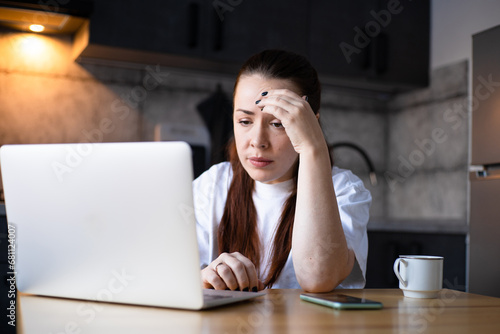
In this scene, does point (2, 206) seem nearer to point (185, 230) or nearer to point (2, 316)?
point (2, 316)

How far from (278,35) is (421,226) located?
3.76 ft

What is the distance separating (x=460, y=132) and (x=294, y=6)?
1058 mm

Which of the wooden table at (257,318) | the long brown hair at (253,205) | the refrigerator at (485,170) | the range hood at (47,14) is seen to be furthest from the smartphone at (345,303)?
the range hood at (47,14)

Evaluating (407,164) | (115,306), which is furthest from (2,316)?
(407,164)

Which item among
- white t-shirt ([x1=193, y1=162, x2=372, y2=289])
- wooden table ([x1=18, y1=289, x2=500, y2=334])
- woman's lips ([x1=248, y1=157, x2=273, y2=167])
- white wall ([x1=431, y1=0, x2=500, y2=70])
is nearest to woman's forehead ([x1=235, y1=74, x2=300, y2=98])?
woman's lips ([x1=248, y1=157, x2=273, y2=167])

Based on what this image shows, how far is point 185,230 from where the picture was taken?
74 centimetres

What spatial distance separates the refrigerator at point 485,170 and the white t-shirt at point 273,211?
950mm

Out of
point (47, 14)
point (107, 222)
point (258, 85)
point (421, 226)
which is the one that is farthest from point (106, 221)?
point (421, 226)

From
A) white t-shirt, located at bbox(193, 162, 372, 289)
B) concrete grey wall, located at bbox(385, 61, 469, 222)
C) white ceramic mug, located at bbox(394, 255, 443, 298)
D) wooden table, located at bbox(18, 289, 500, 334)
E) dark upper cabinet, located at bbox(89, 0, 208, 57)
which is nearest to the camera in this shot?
wooden table, located at bbox(18, 289, 500, 334)

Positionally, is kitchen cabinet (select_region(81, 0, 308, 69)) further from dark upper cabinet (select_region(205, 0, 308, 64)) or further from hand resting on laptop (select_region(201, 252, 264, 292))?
hand resting on laptop (select_region(201, 252, 264, 292))

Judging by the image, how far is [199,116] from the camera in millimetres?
2871

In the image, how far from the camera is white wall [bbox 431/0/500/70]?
2.74 meters

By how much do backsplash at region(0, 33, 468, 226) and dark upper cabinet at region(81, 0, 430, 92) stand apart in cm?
11

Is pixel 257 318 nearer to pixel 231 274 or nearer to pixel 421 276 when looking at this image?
pixel 231 274
